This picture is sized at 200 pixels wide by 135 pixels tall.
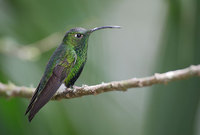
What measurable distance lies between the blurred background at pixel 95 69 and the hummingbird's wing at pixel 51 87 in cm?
23

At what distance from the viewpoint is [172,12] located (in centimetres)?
272

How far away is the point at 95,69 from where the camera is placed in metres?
Answer: 3.09

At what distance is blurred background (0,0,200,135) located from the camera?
2494 millimetres

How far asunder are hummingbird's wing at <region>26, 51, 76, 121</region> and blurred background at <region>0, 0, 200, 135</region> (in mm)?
230

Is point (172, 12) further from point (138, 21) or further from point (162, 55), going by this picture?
point (138, 21)

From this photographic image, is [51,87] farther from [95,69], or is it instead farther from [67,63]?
[95,69]

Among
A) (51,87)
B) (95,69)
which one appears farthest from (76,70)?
(95,69)

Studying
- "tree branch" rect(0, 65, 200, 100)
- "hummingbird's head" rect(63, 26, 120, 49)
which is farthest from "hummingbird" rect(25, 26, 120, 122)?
"tree branch" rect(0, 65, 200, 100)

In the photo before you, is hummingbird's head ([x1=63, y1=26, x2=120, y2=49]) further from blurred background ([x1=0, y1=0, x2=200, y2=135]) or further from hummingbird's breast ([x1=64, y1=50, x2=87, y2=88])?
blurred background ([x1=0, y1=0, x2=200, y2=135])

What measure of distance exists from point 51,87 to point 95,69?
125cm

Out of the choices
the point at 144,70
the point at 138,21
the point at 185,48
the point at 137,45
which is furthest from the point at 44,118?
the point at 138,21

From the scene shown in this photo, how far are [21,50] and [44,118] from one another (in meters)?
0.71

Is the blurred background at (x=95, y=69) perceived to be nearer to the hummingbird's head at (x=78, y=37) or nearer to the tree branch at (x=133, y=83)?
the hummingbird's head at (x=78, y=37)

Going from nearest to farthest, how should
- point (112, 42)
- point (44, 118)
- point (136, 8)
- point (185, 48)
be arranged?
1. point (185, 48)
2. point (44, 118)
3. point (112, 42)
4. point (136, 8)
